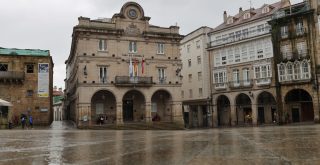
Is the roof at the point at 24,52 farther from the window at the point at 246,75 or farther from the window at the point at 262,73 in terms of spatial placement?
the window at the point at 262,73

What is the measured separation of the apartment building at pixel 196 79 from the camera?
53.1 meters

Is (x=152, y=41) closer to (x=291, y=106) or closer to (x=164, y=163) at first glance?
(x=291, y=106)

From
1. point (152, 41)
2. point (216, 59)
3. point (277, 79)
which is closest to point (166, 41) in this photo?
point (152, 41)

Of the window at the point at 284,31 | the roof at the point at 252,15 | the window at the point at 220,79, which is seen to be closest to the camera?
the window at the point at 284,31

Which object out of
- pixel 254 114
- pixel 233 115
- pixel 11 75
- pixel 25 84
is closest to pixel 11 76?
pixel 11 75

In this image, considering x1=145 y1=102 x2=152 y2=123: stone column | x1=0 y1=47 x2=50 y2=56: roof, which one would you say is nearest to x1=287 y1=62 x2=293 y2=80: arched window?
x1=145 y1=102 x2=152 y2=123: stone column

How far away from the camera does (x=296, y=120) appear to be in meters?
43.8

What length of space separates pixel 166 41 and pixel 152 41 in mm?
2162

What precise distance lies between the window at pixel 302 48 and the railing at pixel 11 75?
3629cm

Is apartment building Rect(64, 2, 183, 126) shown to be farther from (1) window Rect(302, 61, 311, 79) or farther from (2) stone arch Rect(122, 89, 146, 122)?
(1) window Rect(302, 61, 311, 79)

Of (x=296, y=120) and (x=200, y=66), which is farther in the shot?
(x=200, y=66)

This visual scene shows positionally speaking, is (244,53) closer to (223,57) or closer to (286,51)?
(223,57)

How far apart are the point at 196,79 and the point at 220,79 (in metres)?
5.40

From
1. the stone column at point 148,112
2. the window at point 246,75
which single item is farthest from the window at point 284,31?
the stone column at point 148,112
